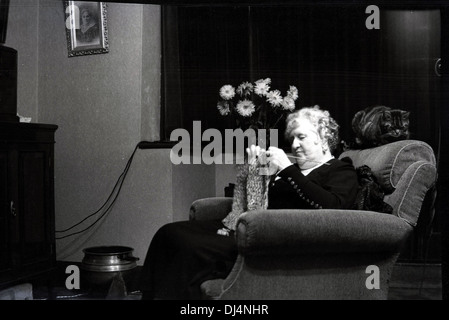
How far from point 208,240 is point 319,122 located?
0.53 m

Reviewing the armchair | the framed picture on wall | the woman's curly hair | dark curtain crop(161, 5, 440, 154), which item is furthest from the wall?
the armchair

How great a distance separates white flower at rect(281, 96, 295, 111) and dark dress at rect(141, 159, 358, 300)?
0.78 feet

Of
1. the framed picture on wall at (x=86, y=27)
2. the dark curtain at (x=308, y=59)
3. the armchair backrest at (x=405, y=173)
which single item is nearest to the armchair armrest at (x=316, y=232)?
the armchair backrest at (x=405, y=173)

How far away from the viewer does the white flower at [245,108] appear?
152cm

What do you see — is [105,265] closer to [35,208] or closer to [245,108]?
[245,108]

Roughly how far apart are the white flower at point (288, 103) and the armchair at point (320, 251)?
0.46 meters

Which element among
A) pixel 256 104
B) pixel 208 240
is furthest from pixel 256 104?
pixel 208 240

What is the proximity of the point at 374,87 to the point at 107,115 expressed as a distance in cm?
102

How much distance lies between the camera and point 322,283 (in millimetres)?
1211

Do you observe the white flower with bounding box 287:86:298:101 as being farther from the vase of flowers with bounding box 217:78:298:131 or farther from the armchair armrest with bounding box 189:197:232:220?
the armchair armrest with bounding box 189:197:232:220

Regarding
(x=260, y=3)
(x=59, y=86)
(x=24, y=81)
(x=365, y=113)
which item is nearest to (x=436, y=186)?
(x=365, y=113)

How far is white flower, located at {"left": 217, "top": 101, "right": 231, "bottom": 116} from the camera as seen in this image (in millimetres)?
1544

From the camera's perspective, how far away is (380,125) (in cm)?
155
